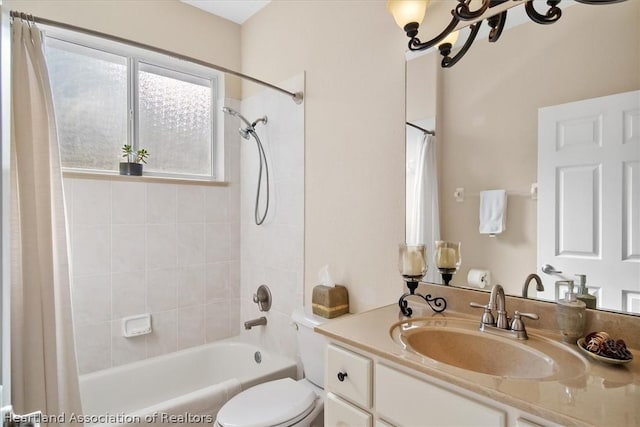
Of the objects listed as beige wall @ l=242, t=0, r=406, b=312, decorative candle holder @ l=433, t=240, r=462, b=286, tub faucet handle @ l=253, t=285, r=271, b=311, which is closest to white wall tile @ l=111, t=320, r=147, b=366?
tub faucet handle @ l=253, t=285, r=271, b=311

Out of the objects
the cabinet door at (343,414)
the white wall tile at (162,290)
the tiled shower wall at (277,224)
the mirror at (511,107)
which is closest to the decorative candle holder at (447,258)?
the mirror at (511,107)

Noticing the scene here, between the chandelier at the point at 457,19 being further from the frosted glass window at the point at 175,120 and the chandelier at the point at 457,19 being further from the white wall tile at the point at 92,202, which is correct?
the white wall tile at the point at 92,202

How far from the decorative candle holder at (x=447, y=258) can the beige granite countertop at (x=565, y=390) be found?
0.48m

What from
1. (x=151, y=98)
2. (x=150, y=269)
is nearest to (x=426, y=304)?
(x=150, y=269)

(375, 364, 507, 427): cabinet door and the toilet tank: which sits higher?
(375, 364, 507, 427): cabinet door

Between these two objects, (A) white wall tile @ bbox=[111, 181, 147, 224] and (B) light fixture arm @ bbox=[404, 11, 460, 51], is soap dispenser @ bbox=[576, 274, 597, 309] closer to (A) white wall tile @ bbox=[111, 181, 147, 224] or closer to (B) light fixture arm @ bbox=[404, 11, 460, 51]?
(B) light fixture arm @ bbox=[404, 11, 460, 51]

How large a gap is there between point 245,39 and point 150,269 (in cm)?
180

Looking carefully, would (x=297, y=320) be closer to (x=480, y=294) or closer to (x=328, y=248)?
(x=328, y=248)

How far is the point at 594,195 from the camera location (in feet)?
3.37

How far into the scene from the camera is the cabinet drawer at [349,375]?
1009 mm

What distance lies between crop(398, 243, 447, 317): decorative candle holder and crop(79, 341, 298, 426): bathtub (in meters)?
1.01

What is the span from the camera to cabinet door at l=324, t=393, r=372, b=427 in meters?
1.01

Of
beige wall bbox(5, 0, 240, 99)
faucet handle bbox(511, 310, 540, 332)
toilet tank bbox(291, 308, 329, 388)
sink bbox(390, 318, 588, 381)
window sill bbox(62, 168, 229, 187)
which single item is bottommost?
toilet tank bbox(291, 308, 329, 388)

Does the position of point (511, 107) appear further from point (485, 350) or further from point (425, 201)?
point (485, 350)
